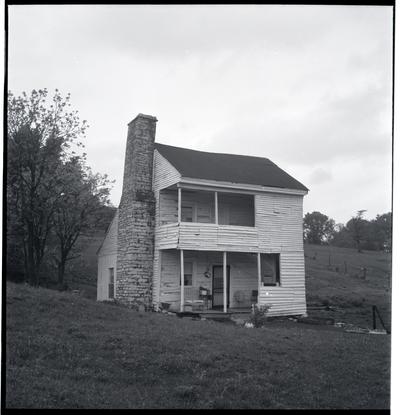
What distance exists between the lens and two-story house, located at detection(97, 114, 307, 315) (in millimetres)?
22031

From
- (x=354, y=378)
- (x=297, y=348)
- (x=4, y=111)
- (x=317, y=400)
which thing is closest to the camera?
(x=4, y=111)

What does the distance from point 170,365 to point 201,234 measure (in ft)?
37.0

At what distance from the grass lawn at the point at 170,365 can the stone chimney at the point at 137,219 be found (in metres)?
6.95

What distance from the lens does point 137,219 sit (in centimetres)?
2273

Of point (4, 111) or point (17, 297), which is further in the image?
point (17, 297)

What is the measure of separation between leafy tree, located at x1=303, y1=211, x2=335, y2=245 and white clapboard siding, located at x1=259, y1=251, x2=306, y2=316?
6414cm

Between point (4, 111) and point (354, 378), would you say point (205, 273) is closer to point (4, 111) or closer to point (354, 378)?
point (354, 378)

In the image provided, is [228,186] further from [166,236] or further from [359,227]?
[359,227]

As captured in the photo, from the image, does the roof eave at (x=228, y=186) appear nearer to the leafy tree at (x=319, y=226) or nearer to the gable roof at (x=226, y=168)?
the gable roof at (x=226, y=168)

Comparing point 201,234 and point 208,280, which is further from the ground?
point 201,234

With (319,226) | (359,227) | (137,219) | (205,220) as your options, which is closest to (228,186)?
(205,220)

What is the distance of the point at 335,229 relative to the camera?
301 ft
